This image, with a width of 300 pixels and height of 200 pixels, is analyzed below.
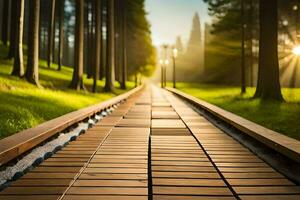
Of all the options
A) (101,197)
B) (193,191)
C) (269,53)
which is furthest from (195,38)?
(101,197)

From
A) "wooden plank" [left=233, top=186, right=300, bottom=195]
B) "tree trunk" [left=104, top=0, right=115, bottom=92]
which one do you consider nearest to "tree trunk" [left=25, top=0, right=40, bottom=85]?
"tree trunk" [left=104, top=0, right=115, bottom=92]

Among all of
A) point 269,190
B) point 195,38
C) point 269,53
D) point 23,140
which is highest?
point 195,38

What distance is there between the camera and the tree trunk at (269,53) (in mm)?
17094

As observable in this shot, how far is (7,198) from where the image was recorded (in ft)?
12.1

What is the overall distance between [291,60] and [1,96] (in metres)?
42.0

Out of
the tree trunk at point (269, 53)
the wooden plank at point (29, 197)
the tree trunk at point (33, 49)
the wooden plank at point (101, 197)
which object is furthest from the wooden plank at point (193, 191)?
the tree trunk at point (33, 49)

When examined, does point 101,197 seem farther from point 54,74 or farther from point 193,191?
point 54,74

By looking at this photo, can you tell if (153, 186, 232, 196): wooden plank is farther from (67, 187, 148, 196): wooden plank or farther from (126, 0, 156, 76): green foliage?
(126, 0, 156, 76): green foliage

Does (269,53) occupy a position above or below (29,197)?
above

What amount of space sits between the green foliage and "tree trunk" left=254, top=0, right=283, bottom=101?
28.2 meters

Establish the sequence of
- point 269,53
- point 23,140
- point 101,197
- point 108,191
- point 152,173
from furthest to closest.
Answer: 1. point 269,53
2. point 23,140
3. point 152,173
4. point 108,191
5. point 101,197

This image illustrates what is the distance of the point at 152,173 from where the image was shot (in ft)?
15.3

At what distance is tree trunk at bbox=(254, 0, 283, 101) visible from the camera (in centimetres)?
1709

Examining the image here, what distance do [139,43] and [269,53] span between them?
35.4 m
